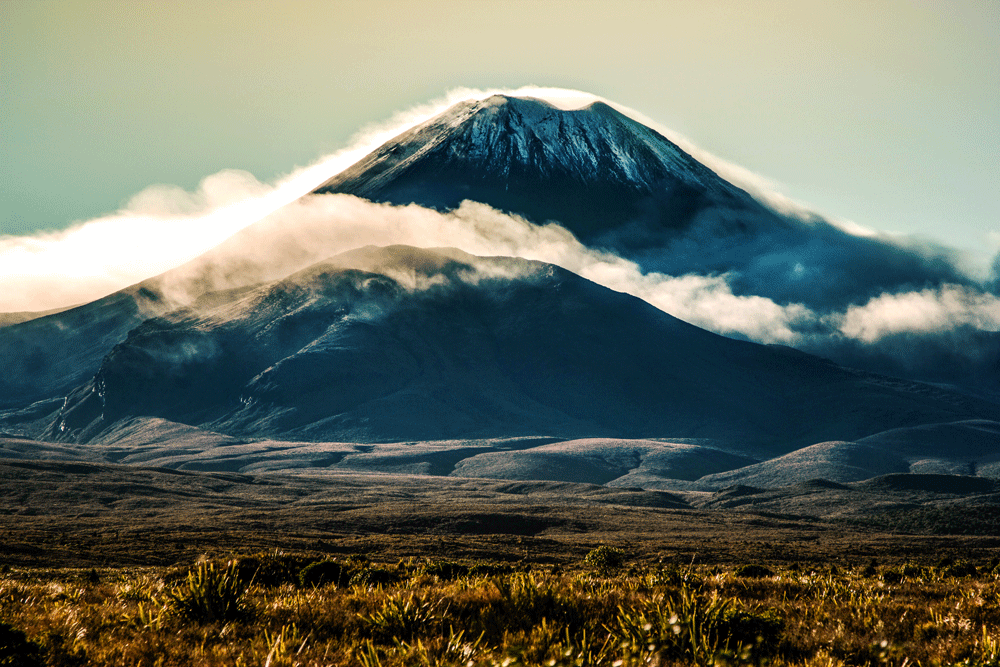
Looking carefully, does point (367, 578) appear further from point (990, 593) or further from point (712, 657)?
point (990, 593)

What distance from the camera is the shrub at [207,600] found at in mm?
6898

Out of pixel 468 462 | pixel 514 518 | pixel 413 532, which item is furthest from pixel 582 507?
pixel 468 462

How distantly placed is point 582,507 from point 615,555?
7329 centimetres

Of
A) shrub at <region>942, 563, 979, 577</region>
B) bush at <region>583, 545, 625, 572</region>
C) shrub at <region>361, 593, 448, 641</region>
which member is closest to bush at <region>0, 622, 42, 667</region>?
shrub at <region>361, 593, 448, 641</region>

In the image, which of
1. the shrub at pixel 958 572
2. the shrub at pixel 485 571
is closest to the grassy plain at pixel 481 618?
the shrub at pixel 485 571

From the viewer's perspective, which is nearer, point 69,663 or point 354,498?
point 69,663

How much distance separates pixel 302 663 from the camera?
5277 millimetres

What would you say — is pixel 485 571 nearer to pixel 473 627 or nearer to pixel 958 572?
pixel 958 572

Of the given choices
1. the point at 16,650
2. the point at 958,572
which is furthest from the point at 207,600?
the point at 958,572

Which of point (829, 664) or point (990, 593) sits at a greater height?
point (829, 664)

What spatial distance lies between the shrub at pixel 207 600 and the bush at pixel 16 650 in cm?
174

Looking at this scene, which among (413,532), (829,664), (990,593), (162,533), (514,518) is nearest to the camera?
(829,664)

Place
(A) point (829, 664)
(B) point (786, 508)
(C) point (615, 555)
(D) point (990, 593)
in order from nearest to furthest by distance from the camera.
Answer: (A) point (829, 664)
(D) point (990, 593)
(C) point (615, 555)
(B) point (786, 508)

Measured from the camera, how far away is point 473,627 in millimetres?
6758
